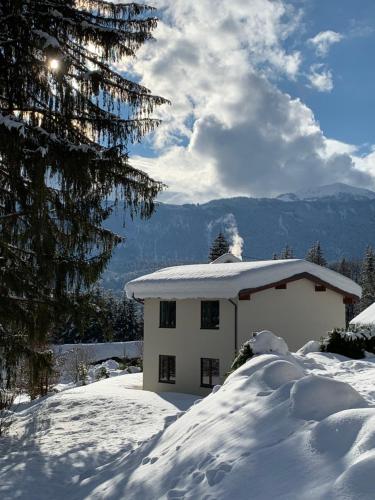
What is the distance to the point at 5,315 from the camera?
10109mm

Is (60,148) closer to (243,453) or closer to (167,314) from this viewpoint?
(243,453)

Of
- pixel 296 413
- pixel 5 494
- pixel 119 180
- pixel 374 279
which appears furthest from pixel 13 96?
pixel 374 279

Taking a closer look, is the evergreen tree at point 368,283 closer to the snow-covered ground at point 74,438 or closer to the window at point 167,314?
the window at point 167,314

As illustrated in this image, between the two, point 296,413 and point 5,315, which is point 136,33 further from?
point 296,413

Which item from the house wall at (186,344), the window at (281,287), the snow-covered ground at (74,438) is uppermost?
the window at (281,287)

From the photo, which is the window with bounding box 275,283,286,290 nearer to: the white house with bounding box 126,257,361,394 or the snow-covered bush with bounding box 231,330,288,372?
the white house with bounding box 126,257,361,394

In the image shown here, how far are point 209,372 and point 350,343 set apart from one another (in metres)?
6.69

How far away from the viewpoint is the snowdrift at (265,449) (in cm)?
459

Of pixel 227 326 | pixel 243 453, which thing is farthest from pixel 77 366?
pixel 243 453

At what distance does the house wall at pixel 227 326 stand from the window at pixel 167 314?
0.24m

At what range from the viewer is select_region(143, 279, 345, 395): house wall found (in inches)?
842

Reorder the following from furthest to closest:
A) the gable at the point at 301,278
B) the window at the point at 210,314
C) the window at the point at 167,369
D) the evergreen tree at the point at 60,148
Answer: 1. the window at the point at 167,369
2. the window at the point at 210,314
3. the gable at the point at 301,278
4. the evergreen tree at the point at 60,148

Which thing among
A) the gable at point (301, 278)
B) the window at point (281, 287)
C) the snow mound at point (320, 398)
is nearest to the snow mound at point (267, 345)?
the gable at point (301, 278)

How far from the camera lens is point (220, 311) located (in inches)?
852
